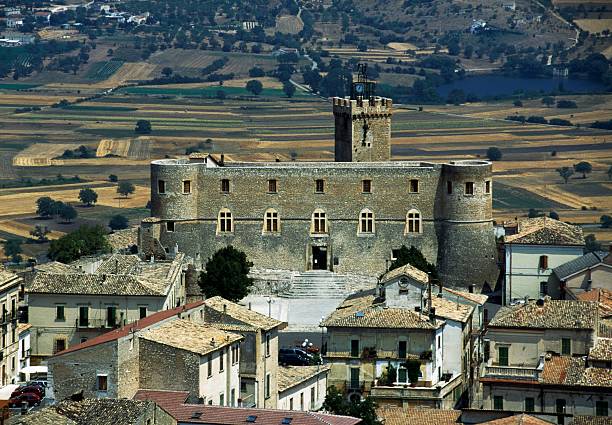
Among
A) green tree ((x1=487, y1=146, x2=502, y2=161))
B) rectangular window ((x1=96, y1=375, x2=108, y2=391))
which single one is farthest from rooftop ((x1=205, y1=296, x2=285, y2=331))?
green tree ((x1=487, y1=146, x2=502, y2=161))

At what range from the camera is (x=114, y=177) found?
18300 cm

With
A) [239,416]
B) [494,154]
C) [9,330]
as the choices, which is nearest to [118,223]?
[494,154]

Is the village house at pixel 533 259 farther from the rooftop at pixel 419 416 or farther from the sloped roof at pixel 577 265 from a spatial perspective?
the rooftop at pixel 419 416

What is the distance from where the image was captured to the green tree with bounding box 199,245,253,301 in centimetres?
8294

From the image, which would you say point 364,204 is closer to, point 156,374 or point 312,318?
point 312,318

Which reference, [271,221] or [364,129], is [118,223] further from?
[271,221]

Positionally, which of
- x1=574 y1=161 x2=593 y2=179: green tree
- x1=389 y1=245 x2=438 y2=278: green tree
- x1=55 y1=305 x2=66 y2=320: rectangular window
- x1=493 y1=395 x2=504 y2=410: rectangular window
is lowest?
x1=574 y1=161 x2=593 y2=179: green tree

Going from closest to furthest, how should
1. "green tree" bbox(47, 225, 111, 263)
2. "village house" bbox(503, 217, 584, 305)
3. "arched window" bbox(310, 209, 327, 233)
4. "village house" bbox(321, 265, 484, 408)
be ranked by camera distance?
"village house" bbox(321, 265, 484, 408) → "village house" bbox(503, 217, 584, 305) → "arched window" bbox(310, 209, 327, 233) → "green tree" bbox(47, 225, 111, 263)

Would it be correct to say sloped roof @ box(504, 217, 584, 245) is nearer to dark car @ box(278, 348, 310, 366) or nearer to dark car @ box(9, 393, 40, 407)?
dark car @ box(278, 348, 310, 366)

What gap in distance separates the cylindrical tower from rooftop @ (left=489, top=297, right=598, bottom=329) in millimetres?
14641

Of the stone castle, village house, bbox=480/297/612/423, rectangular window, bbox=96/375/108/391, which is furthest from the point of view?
the stone castle

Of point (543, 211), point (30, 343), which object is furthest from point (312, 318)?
point (543, 211)

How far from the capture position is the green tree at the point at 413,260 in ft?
277

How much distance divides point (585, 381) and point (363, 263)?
24615 millimetres
